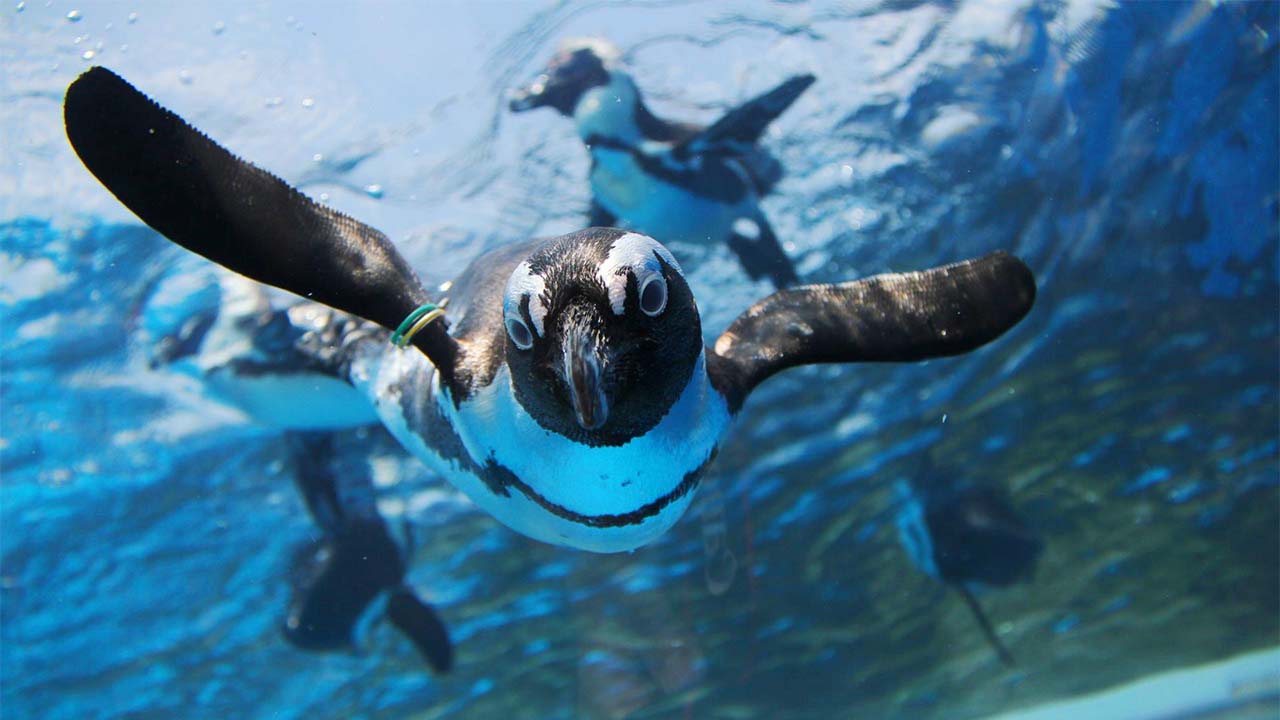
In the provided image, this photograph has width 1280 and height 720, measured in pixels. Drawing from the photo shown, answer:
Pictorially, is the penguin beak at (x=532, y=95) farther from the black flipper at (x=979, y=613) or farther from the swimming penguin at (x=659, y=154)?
the black flipper at (x=979, y=613)

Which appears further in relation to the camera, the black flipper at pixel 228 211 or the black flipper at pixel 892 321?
the black flipper at pixel 892 321

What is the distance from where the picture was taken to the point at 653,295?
1850mm

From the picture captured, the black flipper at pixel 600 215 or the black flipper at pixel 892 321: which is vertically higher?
the black flipper at pixel 892 321

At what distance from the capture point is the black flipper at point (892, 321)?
281 cm

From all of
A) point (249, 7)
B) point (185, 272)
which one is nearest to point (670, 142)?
point (249, 7)

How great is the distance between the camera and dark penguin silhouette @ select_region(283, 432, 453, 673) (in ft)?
26.0

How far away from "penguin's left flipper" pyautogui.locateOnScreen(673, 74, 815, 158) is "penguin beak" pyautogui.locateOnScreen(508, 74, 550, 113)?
1079mm

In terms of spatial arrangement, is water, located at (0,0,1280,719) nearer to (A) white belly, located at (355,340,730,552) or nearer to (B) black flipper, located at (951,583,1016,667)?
(B) black flipper, located at (951,583,1016,667)

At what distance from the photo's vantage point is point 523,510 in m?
2.60

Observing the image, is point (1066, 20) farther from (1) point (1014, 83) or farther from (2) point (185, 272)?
(2) point (185, 272)

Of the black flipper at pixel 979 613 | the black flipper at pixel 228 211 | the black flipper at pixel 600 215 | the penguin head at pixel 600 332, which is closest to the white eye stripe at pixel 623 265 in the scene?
the penguin head at pixel 600 332

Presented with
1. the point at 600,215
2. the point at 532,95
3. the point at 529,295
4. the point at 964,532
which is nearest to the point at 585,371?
the point at 529,295

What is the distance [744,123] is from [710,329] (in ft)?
9.75

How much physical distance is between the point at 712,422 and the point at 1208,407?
44.3 ft
